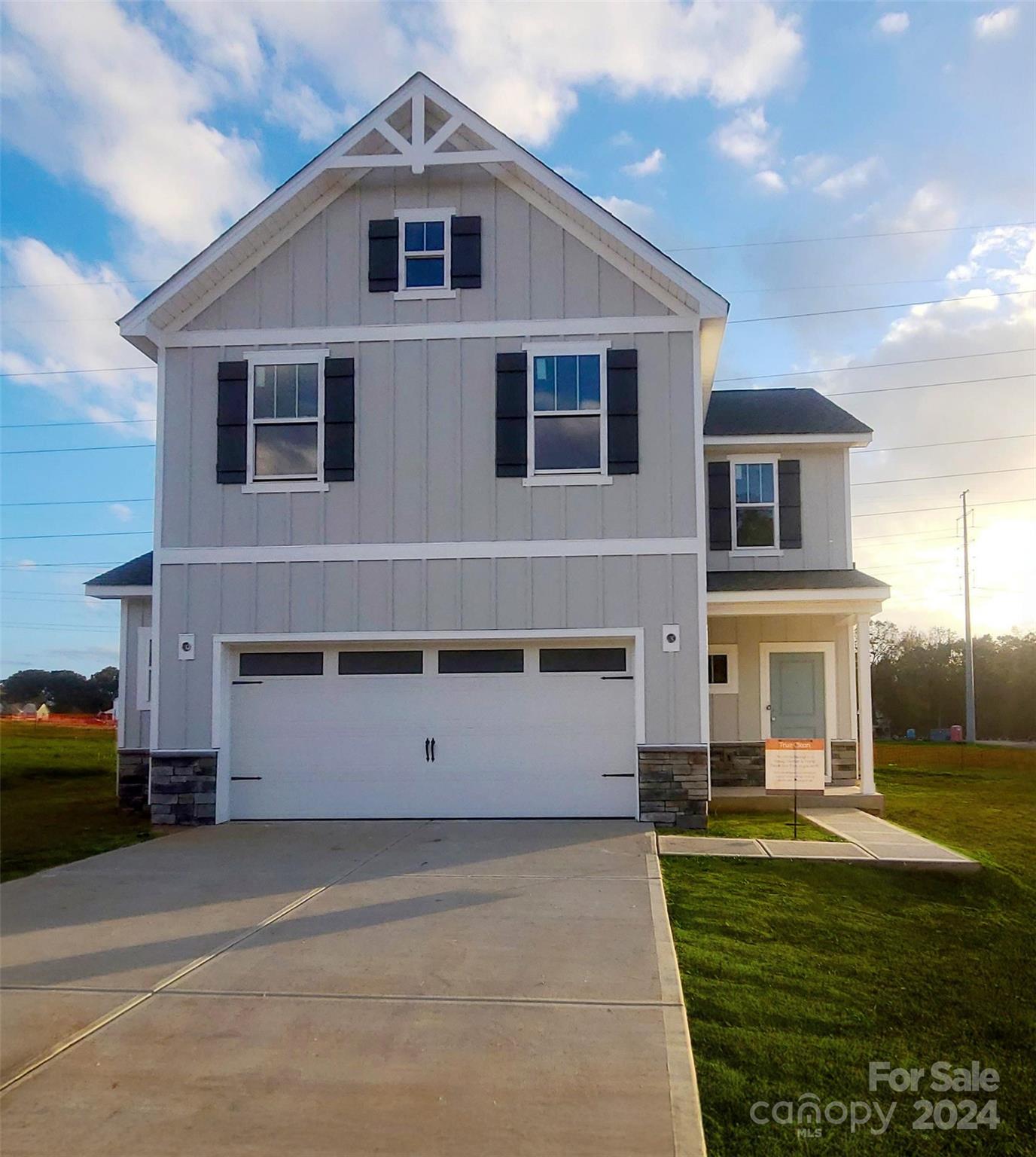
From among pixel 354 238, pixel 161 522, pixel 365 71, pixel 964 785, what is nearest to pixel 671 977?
pixel 161 522

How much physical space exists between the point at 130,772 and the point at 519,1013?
10.2 metres

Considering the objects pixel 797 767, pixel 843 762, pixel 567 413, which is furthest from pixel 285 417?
pixel 843 762

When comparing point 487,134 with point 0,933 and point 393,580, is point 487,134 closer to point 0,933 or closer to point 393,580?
point 393,580

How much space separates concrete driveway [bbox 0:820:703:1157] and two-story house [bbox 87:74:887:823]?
311 centimetres

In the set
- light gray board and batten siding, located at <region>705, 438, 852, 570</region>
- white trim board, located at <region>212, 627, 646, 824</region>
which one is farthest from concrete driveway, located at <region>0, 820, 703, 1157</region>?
light gray board and batten siding, located at <region>705, 438, 852, 570</region>

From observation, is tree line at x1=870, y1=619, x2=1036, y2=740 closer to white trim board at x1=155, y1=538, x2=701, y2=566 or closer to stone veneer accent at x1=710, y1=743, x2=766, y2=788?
stone veneer accent at x1=710, y1=743, x2=766, y2=788

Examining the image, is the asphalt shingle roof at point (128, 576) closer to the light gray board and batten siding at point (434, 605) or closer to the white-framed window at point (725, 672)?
the light gray board and batten siding at point (434, 605)

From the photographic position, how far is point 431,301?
40.7 ft

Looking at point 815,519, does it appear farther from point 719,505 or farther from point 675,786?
point 675,786

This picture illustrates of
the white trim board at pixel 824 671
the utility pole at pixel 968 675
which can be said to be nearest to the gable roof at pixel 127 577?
the white trim board at pixel 824 671

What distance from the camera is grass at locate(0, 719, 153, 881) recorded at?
970 centimetres

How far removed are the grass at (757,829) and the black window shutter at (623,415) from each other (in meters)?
4.14

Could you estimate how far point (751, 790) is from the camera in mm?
14461

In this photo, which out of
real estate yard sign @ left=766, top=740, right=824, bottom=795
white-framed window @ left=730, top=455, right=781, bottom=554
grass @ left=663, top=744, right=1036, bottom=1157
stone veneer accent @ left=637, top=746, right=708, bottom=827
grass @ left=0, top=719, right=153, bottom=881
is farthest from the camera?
white-framed window @ left=730, top=455, right=781, bottom=554
